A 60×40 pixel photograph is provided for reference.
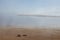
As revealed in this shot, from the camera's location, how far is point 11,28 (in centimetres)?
90

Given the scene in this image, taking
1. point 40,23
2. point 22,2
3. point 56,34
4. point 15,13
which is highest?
point 22,2

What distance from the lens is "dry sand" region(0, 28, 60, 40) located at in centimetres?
89

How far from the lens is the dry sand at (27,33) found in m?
0.89

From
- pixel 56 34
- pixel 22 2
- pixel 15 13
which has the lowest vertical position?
pixel 56 34

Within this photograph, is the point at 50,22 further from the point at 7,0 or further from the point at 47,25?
the point at 7,0

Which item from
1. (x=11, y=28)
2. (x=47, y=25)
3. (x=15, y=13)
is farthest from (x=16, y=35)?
(x=47, y=25)

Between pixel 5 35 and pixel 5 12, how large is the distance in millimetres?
230

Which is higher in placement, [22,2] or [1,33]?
[22,2]

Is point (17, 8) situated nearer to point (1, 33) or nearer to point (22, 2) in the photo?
point (22, 2)

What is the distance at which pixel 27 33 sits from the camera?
2.95 ft

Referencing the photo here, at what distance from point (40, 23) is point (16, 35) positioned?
27 cm

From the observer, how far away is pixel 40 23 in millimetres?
904

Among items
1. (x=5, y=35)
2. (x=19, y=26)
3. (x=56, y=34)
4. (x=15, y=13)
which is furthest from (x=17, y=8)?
(x=56, y=34)

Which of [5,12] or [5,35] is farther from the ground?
[5,12]
